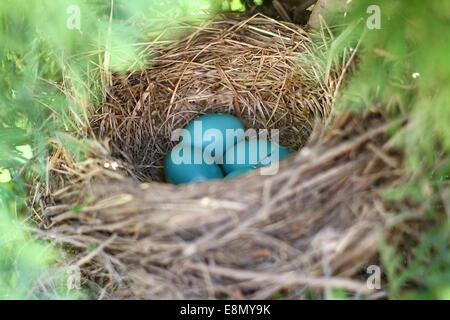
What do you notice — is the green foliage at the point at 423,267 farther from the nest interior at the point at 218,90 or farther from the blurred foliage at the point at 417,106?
the nest interior at the point at 218,90

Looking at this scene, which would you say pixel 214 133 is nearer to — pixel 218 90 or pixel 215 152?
pixel 215 152

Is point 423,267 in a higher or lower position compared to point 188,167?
lower

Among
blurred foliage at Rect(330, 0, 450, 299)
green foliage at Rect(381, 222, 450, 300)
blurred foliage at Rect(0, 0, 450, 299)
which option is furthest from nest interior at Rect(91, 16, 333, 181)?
green foliage at Rect(381, 222, 450, 300)

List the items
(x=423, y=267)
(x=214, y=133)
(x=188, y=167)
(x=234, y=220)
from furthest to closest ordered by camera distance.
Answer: (x=214, y=133)
(x=188, y=167)
(x=234, y=220)
(x=423, y=267)

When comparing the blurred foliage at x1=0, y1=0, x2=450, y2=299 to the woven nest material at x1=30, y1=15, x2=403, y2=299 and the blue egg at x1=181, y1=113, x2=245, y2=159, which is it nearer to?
the woven nest material at x1=30, y1=15, x2=403, y2=299

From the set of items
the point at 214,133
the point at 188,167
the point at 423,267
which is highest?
the point at 214,133

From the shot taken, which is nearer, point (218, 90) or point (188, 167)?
point (188, 167)

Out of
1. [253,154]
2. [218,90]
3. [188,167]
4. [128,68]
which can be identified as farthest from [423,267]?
[128,68]
